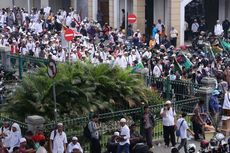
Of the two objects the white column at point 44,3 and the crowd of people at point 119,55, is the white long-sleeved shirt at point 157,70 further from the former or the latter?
the white column at point 44,3

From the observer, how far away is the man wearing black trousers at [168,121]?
19.2 metres

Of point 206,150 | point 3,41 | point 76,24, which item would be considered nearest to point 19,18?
point 76,24

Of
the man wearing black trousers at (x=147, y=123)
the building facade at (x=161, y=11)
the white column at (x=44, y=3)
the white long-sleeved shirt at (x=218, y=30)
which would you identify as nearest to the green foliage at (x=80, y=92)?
the man wearing black trousers at (x=147, y=123)

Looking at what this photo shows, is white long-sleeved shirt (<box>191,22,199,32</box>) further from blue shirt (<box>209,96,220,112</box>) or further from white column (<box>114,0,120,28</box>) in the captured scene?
blue shirt (<box>209,96,220,112</box>)

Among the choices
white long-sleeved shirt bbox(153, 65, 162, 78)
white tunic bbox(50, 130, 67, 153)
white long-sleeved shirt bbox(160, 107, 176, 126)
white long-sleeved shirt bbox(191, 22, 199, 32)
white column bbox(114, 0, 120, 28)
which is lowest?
white tunic bbox(50, 130, 67, 153)

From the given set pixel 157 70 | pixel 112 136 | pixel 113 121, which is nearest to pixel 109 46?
pixel 157 70

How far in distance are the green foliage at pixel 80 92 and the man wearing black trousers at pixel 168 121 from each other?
1712 mm

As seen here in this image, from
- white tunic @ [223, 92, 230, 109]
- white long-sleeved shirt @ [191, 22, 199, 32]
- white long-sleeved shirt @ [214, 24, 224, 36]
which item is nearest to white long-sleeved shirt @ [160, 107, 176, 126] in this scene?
white tunic @ [223, 92, 230, 109]

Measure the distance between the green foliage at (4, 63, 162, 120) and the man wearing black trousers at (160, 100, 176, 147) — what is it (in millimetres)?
1712

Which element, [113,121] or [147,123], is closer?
[147,123]

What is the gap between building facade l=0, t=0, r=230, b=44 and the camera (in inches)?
1469

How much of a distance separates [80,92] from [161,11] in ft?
65.6

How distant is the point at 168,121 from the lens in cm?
1923

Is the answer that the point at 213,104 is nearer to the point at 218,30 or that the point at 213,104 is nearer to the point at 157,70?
the point at 157,70
